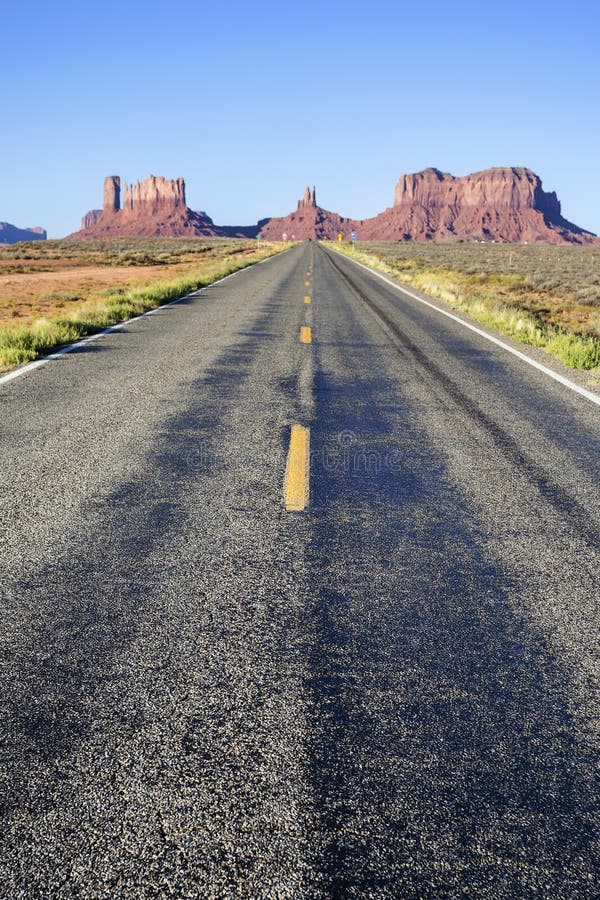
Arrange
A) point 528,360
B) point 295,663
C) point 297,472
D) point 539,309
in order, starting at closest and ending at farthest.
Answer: point 295,663
point 297,472
point 528,360
point 539,309

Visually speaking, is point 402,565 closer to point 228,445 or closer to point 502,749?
point 502,749

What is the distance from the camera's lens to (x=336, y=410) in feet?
22.9

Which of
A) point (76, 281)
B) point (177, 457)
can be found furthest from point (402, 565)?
point (76, 281)

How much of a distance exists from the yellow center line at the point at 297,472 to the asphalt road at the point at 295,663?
9 centimetres

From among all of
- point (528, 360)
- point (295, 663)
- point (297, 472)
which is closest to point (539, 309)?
point (528, 360)

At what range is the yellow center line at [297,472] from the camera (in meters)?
4.45

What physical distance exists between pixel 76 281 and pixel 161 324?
77.7 feet

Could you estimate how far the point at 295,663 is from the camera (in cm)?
274

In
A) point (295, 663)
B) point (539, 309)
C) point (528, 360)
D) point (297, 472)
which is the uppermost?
point (539, 309)

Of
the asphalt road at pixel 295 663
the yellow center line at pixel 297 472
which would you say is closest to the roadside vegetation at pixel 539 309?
the yellow center line at pixel 297 472

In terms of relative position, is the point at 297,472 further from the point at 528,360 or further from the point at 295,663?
the point at 528,360

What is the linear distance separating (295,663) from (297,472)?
238 cm

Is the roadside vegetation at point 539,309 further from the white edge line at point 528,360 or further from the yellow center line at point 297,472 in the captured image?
the yellow center line at point 297,472

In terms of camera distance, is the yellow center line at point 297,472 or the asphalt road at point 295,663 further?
the yellow center line at point 297,472
